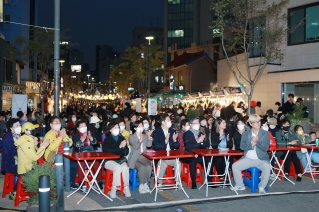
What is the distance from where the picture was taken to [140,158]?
9461 mm

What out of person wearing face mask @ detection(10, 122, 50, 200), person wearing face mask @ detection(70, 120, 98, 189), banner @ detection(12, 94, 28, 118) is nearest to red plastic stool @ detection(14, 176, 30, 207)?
person wearing face mask @ detection(10, 122, 50, 200)

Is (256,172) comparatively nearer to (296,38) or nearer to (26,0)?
(296,38)

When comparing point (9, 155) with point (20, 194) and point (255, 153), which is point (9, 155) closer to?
point (20, 194)

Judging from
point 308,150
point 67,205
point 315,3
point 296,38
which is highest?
point 315,3

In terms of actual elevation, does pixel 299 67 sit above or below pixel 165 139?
above

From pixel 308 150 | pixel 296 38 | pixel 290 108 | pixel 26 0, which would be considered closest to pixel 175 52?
pixel 26 0

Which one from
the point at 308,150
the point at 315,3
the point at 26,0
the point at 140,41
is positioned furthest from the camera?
the point at 140,41

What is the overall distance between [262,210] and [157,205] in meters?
2.13

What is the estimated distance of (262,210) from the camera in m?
7.64

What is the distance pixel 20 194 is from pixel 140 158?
2.91 metres

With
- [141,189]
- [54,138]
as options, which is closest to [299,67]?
[141,189]

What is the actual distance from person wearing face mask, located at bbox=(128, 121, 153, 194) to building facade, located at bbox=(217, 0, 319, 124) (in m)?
12.8

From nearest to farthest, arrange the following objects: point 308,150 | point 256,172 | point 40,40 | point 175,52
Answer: point 256,172 → point 308,150 → point 40,40 → point 175,52

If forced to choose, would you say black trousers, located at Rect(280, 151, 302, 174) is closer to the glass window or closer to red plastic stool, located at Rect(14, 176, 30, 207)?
red plastic stool, located at Rect(14, 176, 30, 207)
